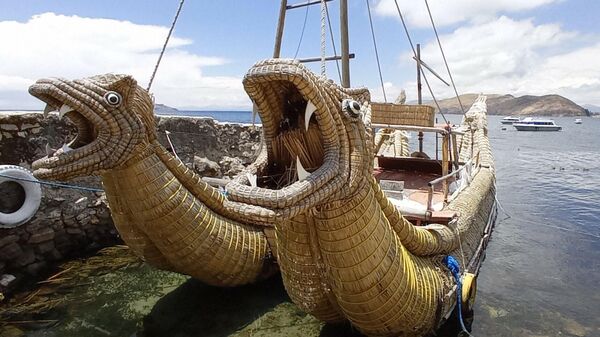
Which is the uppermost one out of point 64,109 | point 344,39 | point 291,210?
point 344,39

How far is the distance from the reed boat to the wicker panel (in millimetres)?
209

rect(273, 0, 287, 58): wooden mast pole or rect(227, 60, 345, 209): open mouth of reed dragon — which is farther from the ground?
rect(273, 0, 287, 58): wooden mast pole

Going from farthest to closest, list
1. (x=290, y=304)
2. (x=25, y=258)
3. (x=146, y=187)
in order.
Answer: (x=25, y=258) < (x=290, y=304) < (x=146, y=187)

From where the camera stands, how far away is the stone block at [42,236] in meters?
6.96

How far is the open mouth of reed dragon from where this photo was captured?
2447 mm

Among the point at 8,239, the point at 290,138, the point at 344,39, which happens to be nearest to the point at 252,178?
the point at 290,138

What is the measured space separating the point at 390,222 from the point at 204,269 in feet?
8.71

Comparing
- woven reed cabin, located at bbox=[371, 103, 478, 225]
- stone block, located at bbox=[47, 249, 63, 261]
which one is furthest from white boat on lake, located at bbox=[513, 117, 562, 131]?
stone block, located at bbox=[47, 249, 63, 261]

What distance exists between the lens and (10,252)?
6.62 m

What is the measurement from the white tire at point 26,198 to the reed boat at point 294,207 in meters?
2.47

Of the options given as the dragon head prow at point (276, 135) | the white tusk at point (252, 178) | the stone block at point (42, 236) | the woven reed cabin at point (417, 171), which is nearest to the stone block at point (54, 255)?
the stone block at point (42, 236)

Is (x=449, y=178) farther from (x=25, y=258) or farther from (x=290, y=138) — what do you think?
(x=25, y=258)

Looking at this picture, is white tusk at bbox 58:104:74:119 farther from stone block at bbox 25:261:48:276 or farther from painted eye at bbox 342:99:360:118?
stone block at bbox 25:261:48:276

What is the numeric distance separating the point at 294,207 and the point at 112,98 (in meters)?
2.47
